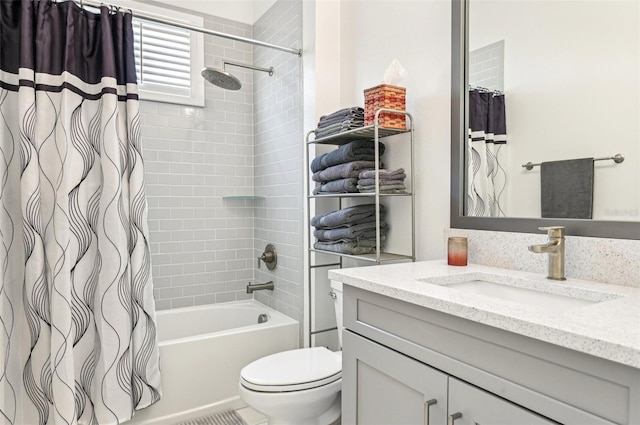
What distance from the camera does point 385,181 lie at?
175cm

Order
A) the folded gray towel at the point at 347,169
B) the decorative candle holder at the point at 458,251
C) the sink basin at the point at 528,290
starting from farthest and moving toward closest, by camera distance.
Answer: the folded gray towel at the point at 347,169, the decorative candle holder at the point at 458,251, the sink basin at the point at 528,290

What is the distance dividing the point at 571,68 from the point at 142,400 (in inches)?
88.9

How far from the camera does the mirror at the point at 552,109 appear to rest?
1.10 meters

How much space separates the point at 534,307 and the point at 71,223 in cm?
185

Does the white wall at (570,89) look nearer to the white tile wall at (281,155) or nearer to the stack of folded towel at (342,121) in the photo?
the stack of folded towel at (342,121)

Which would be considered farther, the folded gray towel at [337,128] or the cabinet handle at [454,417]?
the folded gray towel at [337,128]

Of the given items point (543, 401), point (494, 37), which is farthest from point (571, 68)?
point (543, 401)

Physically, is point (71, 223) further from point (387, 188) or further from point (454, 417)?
point (454, 417)

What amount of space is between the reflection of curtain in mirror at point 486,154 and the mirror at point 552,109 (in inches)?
0.9

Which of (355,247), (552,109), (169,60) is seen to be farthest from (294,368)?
(169,60)

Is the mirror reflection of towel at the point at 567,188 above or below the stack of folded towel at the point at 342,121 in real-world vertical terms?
below

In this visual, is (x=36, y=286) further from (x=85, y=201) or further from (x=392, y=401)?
(x=392, y=401)

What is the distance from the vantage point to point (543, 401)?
754 mm

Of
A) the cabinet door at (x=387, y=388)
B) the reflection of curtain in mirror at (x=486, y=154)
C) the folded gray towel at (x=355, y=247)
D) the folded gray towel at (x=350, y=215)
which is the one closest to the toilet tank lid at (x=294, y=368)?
the cabinet door at (x=387, y=388)
